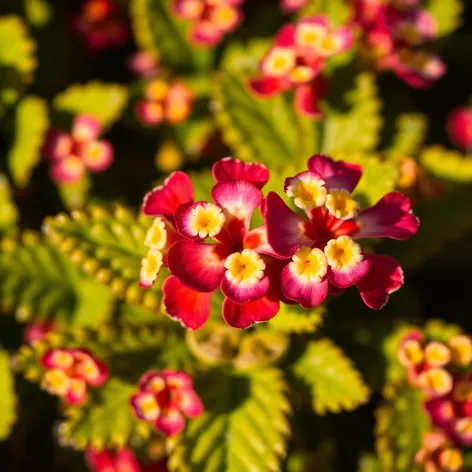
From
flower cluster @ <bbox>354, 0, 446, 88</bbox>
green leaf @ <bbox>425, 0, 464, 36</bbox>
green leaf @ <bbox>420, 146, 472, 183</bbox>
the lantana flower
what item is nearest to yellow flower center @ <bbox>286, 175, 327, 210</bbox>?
the lantana flower

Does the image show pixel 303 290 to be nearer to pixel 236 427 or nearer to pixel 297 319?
pixel 297 319

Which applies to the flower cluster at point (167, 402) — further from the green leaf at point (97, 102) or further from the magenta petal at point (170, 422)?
the green leaf at point (97, 102)

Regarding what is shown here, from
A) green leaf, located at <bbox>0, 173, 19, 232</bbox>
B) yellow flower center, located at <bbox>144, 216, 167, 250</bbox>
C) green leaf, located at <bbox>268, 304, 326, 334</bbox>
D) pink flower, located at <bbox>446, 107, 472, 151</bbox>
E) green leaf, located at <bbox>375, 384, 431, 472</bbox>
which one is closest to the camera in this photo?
yellow flower center, located at <bbox>144, 216, 167, 250</bbox>

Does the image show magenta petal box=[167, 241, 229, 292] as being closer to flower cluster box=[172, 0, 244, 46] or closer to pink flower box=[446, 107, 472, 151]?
flower cluster box=[172, 0, 244, 46]

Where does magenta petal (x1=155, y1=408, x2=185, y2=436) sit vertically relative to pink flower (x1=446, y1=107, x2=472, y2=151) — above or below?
above

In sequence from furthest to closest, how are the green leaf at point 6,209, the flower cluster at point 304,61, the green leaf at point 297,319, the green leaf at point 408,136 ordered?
the green leaf at point 408,136 → the green leaf at point 6,209 → the flower cluster at point 304,61 → the green leaf at point 297,319

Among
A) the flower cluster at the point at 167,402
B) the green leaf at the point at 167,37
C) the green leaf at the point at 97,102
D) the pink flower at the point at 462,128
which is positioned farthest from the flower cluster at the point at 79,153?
the pink flower at the point at 462,128
